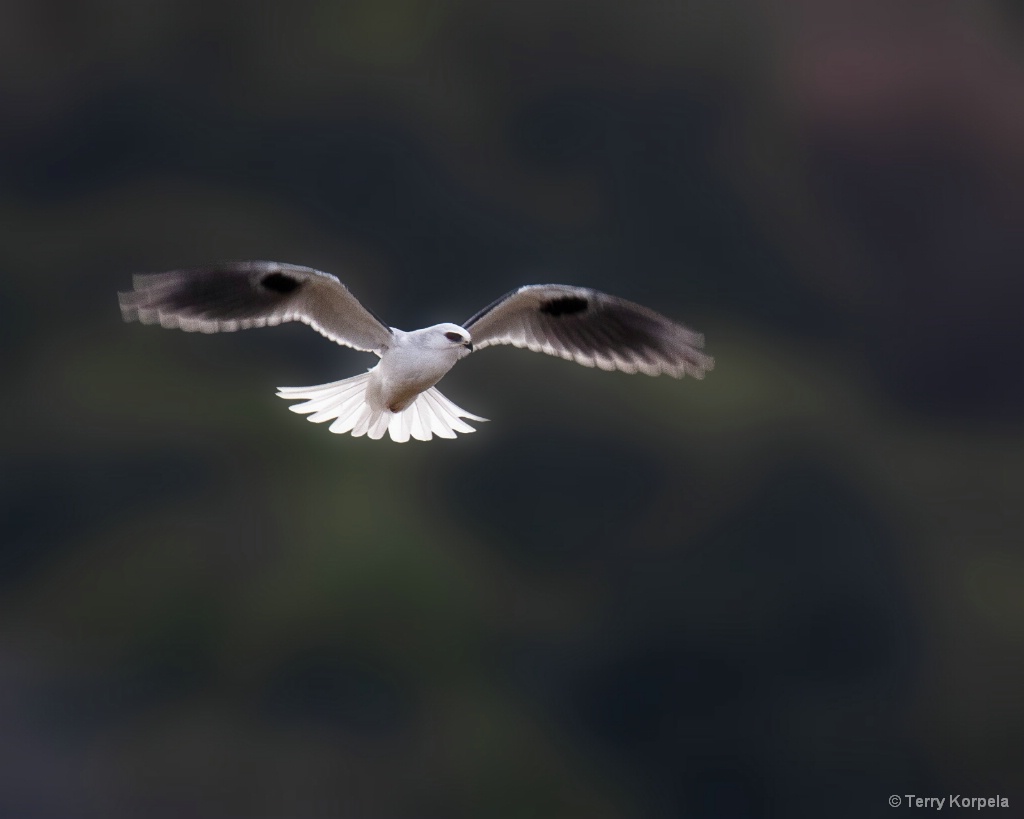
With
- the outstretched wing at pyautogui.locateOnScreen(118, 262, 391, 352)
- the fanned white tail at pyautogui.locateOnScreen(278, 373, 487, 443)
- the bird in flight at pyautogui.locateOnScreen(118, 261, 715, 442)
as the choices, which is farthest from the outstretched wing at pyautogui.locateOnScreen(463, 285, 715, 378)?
the outstretched wing at pyautogui.locateOnScreen(118, 262, 391, 352)

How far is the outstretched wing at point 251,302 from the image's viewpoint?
4.78 m

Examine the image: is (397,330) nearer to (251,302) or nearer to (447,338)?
(447,338)

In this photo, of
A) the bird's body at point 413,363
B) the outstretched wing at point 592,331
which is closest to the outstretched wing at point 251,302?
the bird's body at point 413,363

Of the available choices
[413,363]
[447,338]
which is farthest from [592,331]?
[413,363]

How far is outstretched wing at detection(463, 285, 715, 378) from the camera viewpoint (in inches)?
202

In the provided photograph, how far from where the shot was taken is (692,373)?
16.6ft

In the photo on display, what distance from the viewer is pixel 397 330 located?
5250 mm

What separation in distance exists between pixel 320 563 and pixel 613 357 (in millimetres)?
9156

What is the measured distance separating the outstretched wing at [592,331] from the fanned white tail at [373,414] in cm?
32

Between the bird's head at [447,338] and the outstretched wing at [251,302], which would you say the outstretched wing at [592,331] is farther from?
the outstretched wing at [251,302]

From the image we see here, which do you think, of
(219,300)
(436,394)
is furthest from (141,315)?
(436,394)

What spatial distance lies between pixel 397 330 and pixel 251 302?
1.91 ft

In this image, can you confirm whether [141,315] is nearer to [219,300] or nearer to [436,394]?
[219,300]

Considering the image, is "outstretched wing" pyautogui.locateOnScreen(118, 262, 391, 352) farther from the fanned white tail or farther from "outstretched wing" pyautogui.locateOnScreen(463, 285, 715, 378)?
"outstretched wing" pyautogui.locateOnScreen(463, 285, 715, 378)
